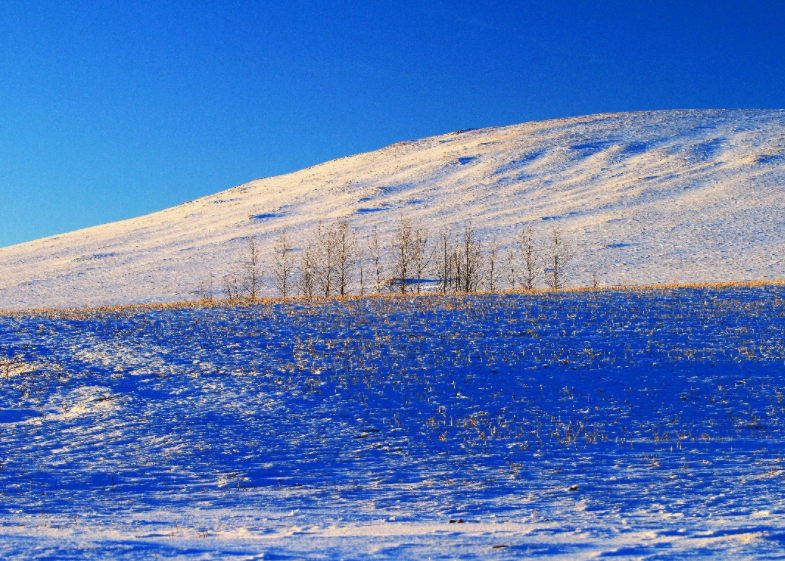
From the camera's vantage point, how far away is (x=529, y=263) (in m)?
58.9

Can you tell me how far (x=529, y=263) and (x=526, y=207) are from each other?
29.3m

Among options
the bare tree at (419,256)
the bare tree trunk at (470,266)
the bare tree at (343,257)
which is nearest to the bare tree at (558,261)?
the bare tree trunk at (470,266)

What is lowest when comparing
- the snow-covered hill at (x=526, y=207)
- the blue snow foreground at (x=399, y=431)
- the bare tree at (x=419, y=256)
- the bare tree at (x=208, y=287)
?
the blue snow foreground at (x=399, y=431)

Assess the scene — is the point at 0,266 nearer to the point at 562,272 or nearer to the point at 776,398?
the point at 562,272

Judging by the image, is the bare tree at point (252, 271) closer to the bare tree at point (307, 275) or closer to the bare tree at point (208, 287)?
the bare tree at point (208, 287)

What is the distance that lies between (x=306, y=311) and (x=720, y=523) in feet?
62.5

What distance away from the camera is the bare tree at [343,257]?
57.1 m

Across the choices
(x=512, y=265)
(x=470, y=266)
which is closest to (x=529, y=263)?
(x=470, y=266)

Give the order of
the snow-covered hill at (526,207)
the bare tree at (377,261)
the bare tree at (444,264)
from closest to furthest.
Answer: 1. the bare tree at (444,264)
2. the bare tree at (377,261)
3. the snow-covered hill at (526,207)

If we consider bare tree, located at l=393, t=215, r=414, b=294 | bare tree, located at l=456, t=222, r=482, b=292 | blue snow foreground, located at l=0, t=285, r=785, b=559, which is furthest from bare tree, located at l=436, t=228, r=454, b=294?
blue snow foreground, located at l=0, t=285, r=785, b=559

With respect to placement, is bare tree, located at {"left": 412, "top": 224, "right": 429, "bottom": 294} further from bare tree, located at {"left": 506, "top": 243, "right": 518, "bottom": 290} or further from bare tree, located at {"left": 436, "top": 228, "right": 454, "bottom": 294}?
bare tree, located at {"left": 506, "top": 243, "right": 518, "bottom": 290}

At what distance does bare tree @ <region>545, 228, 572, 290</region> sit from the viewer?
57281 millimetres

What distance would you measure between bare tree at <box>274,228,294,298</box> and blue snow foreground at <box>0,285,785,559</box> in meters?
34.6

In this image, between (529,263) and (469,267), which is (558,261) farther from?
(469,267)
